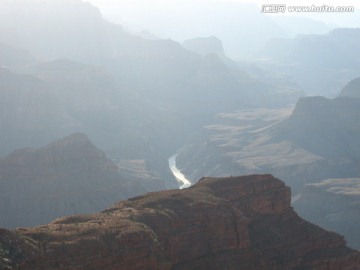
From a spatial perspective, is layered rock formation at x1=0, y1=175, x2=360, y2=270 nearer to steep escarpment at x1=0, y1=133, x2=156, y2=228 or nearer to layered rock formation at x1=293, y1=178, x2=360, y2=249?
layered rock formation at x1=293, y1=178, x2=360, y2=249

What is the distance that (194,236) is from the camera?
184 ft

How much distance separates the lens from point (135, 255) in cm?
4944

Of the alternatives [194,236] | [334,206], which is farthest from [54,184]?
[194,236]

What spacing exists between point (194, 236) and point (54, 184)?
86.7 m

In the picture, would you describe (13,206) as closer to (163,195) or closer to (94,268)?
(163,195)

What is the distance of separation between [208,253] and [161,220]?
4687 mm

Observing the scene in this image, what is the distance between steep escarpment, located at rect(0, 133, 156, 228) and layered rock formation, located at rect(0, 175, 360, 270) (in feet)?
228

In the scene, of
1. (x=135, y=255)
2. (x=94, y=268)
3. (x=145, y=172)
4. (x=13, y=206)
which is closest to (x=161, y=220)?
(x=135, y=255)

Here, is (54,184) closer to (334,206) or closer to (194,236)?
(334,206)

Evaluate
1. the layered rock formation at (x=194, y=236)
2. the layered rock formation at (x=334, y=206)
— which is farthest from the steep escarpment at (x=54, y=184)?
the layered rock formation at (x=194, y=236)

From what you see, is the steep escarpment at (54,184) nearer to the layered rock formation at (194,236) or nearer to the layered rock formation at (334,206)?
the layered rock formation at (334,206)

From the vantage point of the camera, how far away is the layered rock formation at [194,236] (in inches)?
1844

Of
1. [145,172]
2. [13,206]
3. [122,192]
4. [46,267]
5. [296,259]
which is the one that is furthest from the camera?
[145,172]

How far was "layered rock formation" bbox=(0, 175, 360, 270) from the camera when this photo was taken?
4684cm
